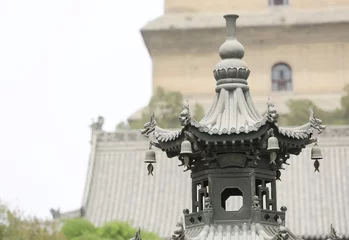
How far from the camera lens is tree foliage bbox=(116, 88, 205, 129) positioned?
1686 inches

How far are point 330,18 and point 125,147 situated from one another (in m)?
13.7

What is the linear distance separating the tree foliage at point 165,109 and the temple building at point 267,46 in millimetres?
4594

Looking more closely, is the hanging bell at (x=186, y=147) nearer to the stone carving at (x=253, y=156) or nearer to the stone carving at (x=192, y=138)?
the stone carving at (x=192, y=138)

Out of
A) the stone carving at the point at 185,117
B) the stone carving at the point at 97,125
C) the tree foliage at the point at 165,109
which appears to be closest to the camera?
the stone carving at the point at 185,117

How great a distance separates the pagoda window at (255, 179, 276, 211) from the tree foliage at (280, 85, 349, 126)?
29.1 m

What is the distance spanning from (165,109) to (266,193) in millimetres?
31798

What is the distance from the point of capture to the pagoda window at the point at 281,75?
165ft

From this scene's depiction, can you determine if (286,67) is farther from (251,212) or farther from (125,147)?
(251,212)

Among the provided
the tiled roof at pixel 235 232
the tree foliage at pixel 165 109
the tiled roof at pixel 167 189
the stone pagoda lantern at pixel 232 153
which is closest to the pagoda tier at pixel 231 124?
the stone pagoda lantern at pixel 232 153

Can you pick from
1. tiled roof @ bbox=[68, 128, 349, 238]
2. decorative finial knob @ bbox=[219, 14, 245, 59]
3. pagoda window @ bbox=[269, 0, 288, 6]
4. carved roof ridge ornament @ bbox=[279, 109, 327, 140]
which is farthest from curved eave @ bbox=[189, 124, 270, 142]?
pagoda window @ bbox=[269, 0, 288, 6]

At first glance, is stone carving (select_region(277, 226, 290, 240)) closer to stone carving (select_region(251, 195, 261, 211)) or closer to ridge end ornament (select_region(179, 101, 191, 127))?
stone carving (select_region(251, 195, 261, 211))

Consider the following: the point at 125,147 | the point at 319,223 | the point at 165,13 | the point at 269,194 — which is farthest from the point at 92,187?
the point at 269,194

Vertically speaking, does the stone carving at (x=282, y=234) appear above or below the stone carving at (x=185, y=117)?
below

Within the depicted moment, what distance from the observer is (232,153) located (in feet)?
38.3
